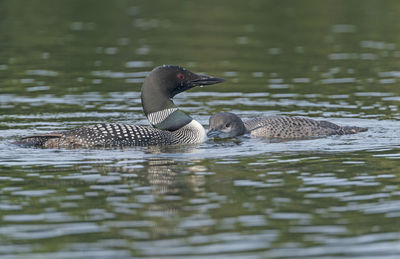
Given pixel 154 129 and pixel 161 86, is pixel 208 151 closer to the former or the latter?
pixel 154 129

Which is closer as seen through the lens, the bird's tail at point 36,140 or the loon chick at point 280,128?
the bird's tail at point 36,140

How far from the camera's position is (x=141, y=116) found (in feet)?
37.6

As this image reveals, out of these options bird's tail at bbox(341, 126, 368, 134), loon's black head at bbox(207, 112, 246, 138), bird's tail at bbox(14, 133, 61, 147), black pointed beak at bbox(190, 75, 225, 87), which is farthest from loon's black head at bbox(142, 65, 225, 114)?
bird's tail at bbox(341, 126, 368, 134)

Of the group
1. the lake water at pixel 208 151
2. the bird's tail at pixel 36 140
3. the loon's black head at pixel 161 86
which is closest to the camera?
the lake water at pixel 208 151

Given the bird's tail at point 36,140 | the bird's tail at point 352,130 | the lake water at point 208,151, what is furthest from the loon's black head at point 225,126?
the bird's tail at point 36,140

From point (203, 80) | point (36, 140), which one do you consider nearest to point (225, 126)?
point (203, 80)

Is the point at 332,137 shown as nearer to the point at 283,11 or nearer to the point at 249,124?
→ the point at 249,124

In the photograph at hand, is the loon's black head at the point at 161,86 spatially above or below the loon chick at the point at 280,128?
above

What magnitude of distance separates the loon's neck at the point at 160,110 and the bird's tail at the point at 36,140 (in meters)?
1.15

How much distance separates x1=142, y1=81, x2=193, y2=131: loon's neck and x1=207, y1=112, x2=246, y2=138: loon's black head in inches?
15.8

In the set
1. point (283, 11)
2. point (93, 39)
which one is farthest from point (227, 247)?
point (283, 11)

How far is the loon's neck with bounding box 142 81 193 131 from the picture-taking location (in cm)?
980

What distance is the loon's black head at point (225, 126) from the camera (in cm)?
1012

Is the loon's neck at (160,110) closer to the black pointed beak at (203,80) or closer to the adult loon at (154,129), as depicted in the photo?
the adult loon at (154,129)
